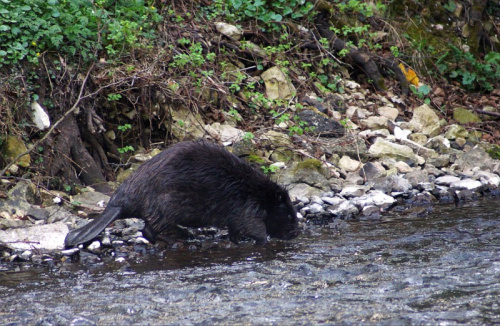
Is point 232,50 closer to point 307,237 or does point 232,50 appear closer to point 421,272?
point 307,237

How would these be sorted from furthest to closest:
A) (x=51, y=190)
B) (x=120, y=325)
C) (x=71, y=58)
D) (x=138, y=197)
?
(x=71, y=58) < (x=51, y=190) < (x=138, y=197) < (x=120, y=325)

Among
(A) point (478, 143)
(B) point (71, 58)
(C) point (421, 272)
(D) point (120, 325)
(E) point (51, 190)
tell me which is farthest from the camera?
(A) point (478, 143)

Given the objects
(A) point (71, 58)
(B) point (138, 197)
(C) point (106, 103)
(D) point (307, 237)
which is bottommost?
(D) point (307, 237)

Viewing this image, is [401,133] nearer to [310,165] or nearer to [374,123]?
[374,123]

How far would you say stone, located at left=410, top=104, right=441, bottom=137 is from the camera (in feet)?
29.5

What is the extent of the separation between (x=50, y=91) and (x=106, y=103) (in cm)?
64

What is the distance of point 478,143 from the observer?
29.2 feet

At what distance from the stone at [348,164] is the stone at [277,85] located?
1.37 metres

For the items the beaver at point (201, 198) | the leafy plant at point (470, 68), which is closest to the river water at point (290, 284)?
the beaver at point (201, 198)

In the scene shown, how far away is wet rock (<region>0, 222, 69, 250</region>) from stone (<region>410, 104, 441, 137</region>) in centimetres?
514

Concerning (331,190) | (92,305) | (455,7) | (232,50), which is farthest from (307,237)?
(455,7)

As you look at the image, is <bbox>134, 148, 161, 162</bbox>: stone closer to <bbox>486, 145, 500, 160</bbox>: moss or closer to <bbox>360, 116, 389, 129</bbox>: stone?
<bbox>360, 116, 389, 129</bbox>: stone

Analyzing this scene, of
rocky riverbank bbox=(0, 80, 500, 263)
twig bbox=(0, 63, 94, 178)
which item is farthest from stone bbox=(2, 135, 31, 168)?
rocky riverbank bbox=(0, 80, 500, 263)

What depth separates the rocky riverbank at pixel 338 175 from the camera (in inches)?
227
